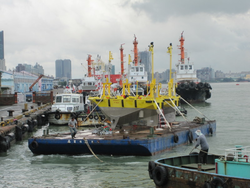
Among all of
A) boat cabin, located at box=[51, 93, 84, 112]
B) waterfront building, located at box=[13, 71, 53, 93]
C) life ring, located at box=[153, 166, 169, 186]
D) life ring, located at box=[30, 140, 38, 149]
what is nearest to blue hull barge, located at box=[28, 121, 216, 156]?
life ring, located at box=[30, 140, 38, 149]

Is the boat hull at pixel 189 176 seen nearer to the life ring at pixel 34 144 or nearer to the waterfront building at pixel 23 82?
the life ring at pixel 34 144

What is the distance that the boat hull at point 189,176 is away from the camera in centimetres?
1030

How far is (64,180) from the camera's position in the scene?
1460 centimetres

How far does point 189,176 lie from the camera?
11305 mm

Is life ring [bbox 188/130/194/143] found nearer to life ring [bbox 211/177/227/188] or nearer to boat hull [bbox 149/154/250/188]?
boat hull [bbox 149/154/250/188]

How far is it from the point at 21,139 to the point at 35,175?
10.2 meters

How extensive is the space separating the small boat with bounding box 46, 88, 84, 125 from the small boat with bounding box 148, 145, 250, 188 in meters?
21.3

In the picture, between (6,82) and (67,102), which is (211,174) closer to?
(67,102)

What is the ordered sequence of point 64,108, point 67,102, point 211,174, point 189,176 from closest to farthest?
point 211,174, point 189,176, point 64,108, point 67,102

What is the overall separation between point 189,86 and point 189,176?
59.0 meters

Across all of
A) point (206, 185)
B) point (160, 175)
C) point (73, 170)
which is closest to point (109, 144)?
point (73, 170)

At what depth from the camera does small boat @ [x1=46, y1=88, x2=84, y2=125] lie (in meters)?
33.8

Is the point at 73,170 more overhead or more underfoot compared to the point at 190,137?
more underfoot

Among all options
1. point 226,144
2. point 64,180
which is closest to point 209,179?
point 64,180
